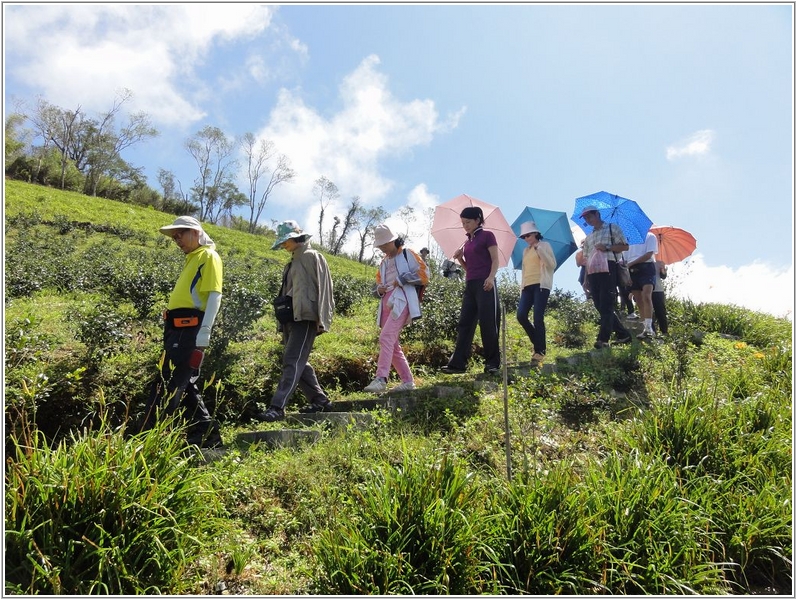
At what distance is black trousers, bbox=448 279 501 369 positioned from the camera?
557 centimetres

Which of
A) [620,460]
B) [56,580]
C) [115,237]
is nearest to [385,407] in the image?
[620,460]

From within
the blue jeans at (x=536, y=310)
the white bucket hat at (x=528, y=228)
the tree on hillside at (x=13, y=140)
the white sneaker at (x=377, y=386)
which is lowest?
the white sneaker at (x=377, y=386)

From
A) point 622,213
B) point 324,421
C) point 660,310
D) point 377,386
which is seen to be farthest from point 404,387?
point 660,310

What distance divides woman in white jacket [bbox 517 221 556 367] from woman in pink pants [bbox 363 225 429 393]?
2.05 meters

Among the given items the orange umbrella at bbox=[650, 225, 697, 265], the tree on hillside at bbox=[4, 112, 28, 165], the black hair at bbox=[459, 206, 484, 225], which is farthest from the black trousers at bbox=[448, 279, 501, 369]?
the tree on hillside at bbox=[4, 112, 28, 165]

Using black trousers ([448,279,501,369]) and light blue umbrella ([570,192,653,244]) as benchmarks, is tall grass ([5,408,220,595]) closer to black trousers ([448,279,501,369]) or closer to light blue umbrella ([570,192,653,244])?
black trousers ([448,279,501,369])

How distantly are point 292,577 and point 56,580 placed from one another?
1126mm

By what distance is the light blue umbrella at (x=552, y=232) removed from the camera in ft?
23.5

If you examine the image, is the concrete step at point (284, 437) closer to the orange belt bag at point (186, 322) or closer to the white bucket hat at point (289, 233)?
the orange belt bag at point (186, 322)

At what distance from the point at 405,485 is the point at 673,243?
8383 millimetres

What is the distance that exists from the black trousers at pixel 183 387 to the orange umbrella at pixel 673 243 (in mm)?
8319

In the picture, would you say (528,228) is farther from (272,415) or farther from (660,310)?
(272,415)

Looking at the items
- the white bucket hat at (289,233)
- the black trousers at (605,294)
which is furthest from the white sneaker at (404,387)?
the black trousers at (605,294)

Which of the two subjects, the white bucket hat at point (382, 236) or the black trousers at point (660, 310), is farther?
the black trousers at point (660, 310)
